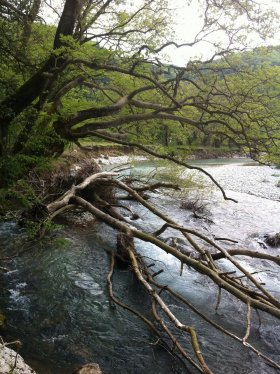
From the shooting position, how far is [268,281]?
9.33m

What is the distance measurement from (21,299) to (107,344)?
2199mm

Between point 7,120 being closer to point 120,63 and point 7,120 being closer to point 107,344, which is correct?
point 120,63

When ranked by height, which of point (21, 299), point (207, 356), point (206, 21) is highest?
point (206, 21)

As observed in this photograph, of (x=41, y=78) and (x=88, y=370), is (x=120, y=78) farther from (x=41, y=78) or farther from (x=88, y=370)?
(x=88, y=370)

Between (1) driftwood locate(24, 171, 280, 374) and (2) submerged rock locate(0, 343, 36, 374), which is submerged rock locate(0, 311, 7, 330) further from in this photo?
(1) driftwood locate(24, 171, 280, 374)

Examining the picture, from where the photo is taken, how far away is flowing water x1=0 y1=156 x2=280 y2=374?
5.48 m

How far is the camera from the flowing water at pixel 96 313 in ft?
18.0

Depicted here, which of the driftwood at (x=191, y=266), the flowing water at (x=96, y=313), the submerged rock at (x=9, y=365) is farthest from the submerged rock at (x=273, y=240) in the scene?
the submerged rock at (x=9, y=365)

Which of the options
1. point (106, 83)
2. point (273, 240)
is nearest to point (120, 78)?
point (106, 83)

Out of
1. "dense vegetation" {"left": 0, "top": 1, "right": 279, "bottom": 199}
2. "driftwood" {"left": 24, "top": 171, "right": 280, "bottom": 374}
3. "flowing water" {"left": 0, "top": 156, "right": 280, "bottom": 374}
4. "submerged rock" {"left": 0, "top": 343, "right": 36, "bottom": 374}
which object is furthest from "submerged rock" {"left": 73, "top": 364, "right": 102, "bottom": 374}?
"dense vegetation" {"left": 0, "top": 1, "right": 279, "bottom": 199}

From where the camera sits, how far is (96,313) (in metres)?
6.81

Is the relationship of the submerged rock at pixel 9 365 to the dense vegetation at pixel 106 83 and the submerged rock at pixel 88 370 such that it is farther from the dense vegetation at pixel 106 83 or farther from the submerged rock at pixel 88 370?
the dense vegetation at pixel 106 83

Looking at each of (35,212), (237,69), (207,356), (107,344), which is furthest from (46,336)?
(237,69)

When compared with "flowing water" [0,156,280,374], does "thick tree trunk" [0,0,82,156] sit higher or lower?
higher
